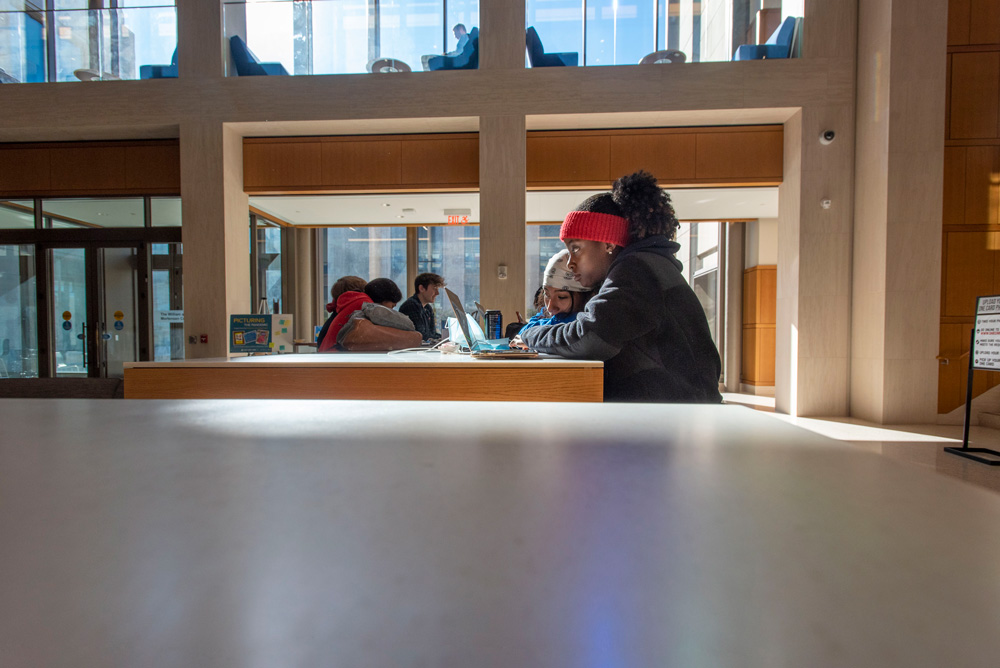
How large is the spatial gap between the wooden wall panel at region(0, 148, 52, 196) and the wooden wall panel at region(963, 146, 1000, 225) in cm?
976

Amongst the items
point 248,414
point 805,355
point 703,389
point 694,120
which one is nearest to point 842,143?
point 694,120

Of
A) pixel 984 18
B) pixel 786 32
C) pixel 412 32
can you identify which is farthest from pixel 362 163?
pixel 984 18

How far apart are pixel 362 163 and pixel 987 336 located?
5659 millimetres

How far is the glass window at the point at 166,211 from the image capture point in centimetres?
605

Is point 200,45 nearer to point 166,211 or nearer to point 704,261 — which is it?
point 166,211

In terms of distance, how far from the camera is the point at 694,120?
5297 millimetres

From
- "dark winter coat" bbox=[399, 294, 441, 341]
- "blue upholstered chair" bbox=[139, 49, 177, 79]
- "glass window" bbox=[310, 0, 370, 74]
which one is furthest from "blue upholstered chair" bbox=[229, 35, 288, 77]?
"dark winter coat" bbox=[399, 294, 441, 341]

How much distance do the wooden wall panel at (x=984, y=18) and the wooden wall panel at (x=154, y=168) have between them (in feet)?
26.9

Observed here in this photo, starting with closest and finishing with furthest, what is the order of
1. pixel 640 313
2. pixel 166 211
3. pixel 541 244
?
pixel 640 313
pixel 166 211
pixel 541 244

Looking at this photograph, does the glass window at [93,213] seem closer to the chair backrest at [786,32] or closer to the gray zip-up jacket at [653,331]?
the gray zip-up jacket at [653,331]

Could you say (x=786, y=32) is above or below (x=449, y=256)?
above

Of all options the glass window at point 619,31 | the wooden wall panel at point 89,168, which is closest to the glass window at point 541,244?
the glass window at point 619,31

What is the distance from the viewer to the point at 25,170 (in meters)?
6.09

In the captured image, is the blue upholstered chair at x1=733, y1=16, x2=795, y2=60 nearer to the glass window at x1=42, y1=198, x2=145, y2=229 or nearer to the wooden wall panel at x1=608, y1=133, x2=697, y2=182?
the wooden wall panel at x1=608, y1=133, x2=697, y2=182
